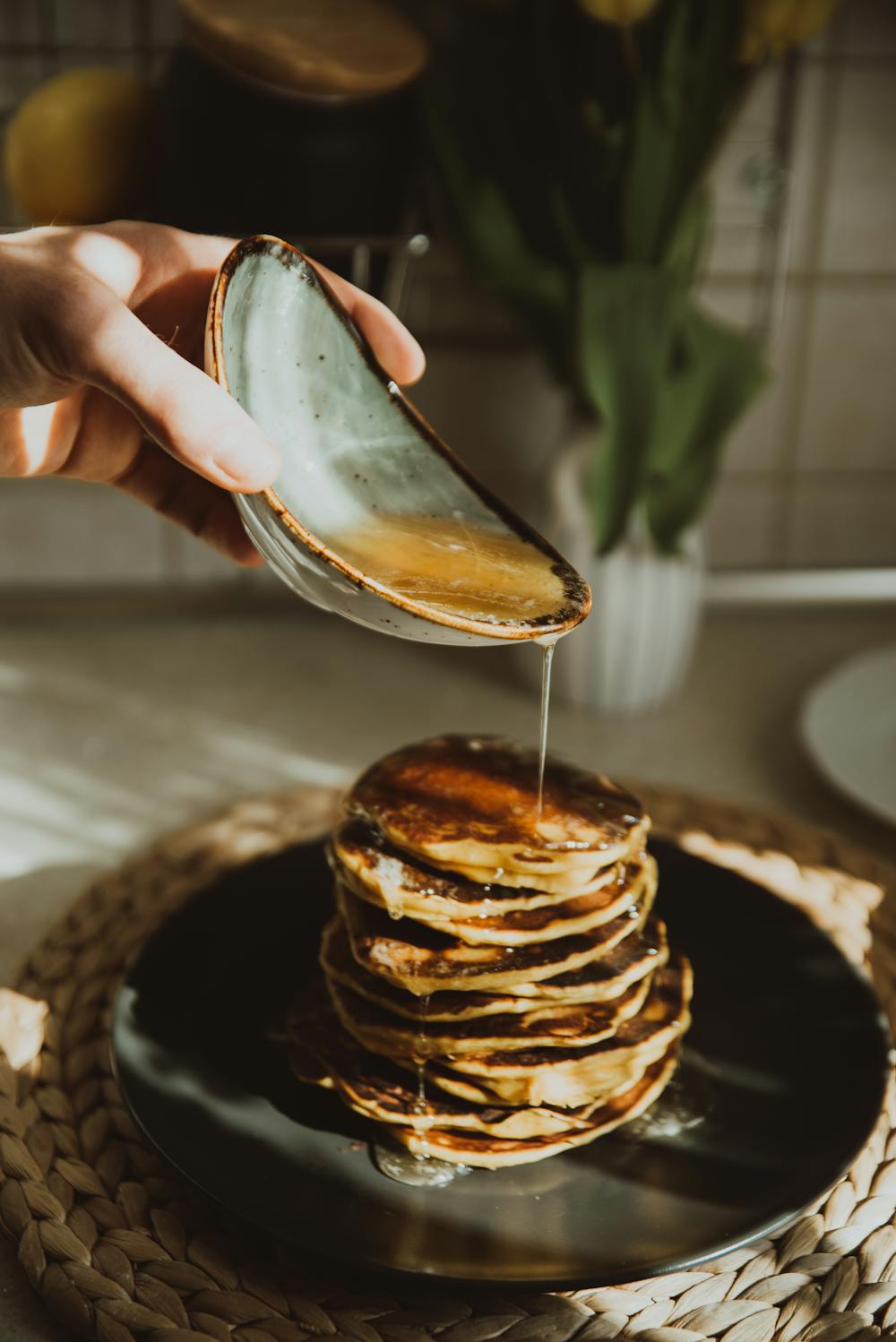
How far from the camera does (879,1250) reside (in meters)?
0.66

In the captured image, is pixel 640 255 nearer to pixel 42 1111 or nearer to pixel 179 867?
pixel 179 867

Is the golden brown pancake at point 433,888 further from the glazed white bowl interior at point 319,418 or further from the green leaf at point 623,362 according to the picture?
the green leaf at point 623,362

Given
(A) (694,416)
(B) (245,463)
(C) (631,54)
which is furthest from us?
(A) (694,416)

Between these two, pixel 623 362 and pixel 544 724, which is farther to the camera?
pixel 623 362

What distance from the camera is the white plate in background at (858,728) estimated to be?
1074 mm

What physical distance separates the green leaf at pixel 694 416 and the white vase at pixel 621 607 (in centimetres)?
4

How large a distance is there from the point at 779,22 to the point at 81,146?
1.71 feet

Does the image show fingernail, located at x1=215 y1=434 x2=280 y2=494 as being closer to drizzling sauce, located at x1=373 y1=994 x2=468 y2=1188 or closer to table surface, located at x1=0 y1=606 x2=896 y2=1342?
drizzling sauce, located at x1=373 y1=994 x2=468 y2=1188

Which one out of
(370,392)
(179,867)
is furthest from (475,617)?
(179,867)

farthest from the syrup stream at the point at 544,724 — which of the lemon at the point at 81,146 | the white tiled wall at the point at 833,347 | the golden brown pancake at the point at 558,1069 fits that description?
the white tiled wall at the point at 833,347

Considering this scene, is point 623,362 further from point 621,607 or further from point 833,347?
point 833,347

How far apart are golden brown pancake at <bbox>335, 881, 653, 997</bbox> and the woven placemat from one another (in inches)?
4.6

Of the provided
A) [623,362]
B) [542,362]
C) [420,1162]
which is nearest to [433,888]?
[420,1162]

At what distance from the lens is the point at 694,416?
1166 millimetres
